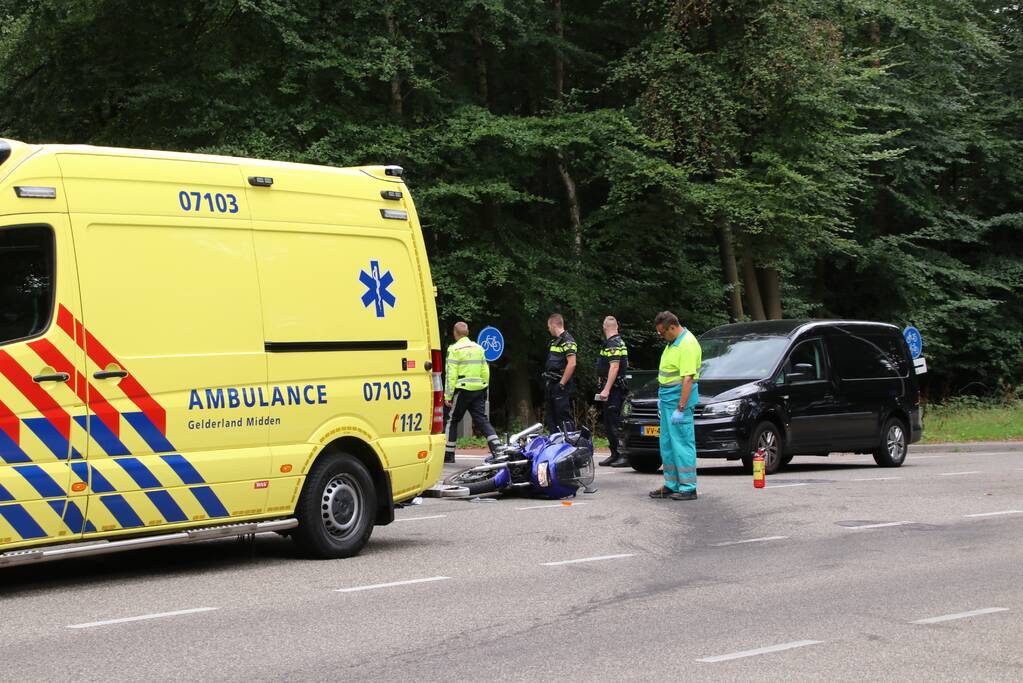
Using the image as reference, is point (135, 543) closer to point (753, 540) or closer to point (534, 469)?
point (753, 540)

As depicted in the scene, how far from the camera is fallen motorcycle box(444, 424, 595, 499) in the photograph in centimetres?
1415

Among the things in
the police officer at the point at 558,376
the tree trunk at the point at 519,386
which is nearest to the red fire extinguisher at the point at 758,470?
the police officer at the point at 558,376

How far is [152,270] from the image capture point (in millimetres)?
9188

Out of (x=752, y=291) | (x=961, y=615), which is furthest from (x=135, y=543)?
(x=752, y=291)

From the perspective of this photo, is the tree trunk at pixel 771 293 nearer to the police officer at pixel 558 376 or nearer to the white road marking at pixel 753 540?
→ the police officer at pixel 558 376

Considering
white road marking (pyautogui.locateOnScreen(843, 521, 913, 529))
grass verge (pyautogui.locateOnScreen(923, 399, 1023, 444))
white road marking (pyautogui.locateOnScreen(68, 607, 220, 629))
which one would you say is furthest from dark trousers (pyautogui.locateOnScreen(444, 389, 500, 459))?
grass verge (pyautogui.locateOnScreen(923, 399, 1023, 444))

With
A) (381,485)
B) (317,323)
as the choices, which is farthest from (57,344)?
(381,485)

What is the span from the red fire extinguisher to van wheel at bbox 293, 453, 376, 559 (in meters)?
5.80

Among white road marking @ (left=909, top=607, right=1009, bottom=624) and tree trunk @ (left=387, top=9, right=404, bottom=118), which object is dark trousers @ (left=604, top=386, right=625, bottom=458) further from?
tree trunk @ (left=387, top=9, right=404, bottom=118)

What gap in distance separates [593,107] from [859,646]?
83.4 ft

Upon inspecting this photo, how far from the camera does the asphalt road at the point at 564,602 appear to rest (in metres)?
6.76

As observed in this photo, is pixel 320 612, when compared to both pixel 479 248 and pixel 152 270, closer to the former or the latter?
pixel 152 270

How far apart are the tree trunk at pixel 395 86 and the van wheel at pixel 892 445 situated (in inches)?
493

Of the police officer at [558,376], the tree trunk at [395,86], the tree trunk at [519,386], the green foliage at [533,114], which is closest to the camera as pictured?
the police officer at [558,376]
